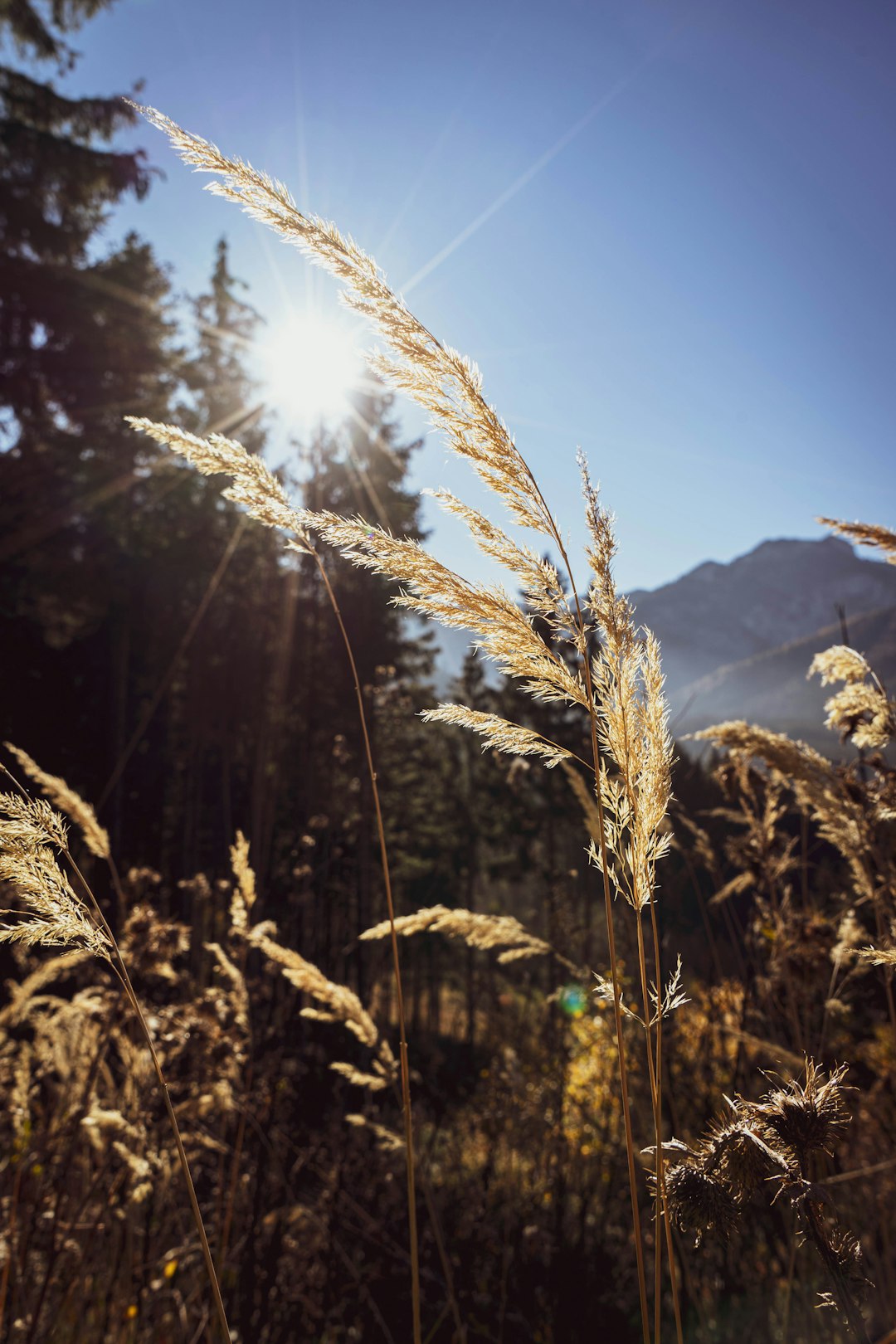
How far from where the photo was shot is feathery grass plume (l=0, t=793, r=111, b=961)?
989 mm

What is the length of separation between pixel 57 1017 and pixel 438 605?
2729 mm

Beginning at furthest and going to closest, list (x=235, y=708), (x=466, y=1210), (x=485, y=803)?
(x=485, y=803) < (x=235, y=708) < (x=466, y=1210)

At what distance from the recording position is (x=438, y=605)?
1235 millimetres

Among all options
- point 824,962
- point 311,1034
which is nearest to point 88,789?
point 311,1034

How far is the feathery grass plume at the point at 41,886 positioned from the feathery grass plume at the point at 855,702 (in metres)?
1.69

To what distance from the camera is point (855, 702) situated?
177 cm

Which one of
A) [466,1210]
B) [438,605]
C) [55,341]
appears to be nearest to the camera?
[438,605]

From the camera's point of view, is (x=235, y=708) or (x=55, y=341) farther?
(x=235, y=708)

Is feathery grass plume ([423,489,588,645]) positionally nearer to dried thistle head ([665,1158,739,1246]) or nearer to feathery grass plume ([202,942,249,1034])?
dried thistle head ([665,1158,739,1246])

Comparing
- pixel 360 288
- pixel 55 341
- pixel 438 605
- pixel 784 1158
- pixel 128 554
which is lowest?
pixel 784 1158

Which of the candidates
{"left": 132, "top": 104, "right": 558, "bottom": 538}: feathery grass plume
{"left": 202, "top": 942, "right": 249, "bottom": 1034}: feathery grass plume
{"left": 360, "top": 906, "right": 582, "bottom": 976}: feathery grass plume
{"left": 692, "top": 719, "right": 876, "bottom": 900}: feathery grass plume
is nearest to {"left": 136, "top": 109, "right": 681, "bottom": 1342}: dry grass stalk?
{"left": 132, "top": 104, "right": 558, "bottom": 538}: feathery grass plume

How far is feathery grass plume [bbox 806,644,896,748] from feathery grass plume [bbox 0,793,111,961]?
1.69 m

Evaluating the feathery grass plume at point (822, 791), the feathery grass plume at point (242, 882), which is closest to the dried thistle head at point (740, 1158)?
the feathery grass plume at point (822, 791)

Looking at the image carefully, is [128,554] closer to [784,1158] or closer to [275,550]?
[275,550]
